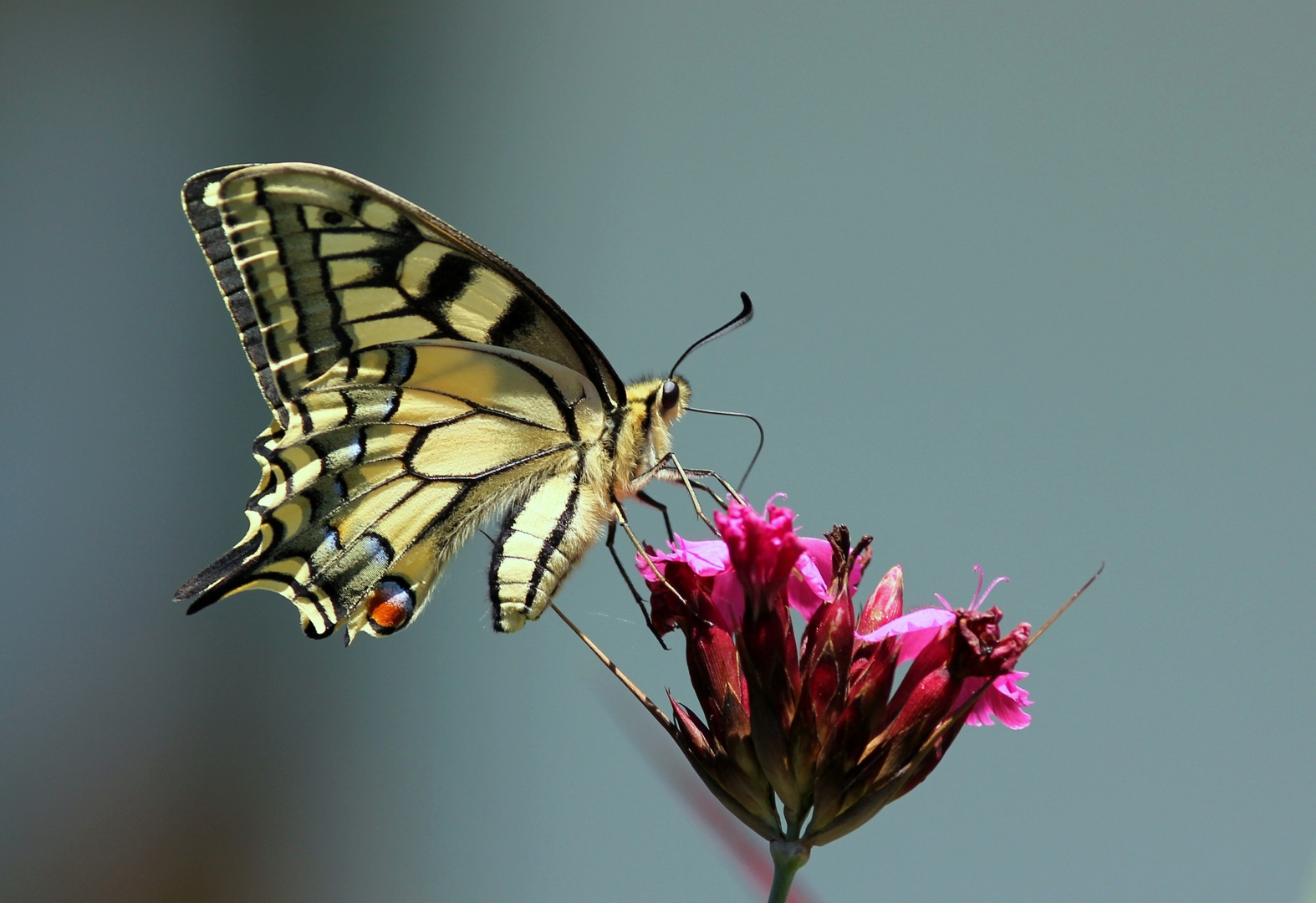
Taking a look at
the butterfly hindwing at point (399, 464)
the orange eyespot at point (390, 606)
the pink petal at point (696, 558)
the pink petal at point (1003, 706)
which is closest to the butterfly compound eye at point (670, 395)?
the butterfly hindwing at point (399, 464)

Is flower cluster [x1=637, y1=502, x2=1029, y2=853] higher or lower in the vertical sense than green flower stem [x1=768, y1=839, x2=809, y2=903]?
higher

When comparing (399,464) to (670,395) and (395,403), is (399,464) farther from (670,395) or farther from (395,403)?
(670,395)

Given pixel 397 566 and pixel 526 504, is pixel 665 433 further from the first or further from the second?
pixel 397 566

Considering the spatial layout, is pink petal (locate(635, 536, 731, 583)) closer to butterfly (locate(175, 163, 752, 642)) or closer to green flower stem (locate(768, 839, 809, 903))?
butterfly (locate(175, 163, 752, 642))

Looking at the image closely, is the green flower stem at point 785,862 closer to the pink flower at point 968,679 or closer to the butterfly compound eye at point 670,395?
the pink flower at point 968,679

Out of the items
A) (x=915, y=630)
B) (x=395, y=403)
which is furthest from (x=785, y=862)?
(x=395, y=403)

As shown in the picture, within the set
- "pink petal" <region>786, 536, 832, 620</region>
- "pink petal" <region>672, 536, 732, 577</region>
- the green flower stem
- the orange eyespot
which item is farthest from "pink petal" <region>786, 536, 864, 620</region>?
the orange eyespot
